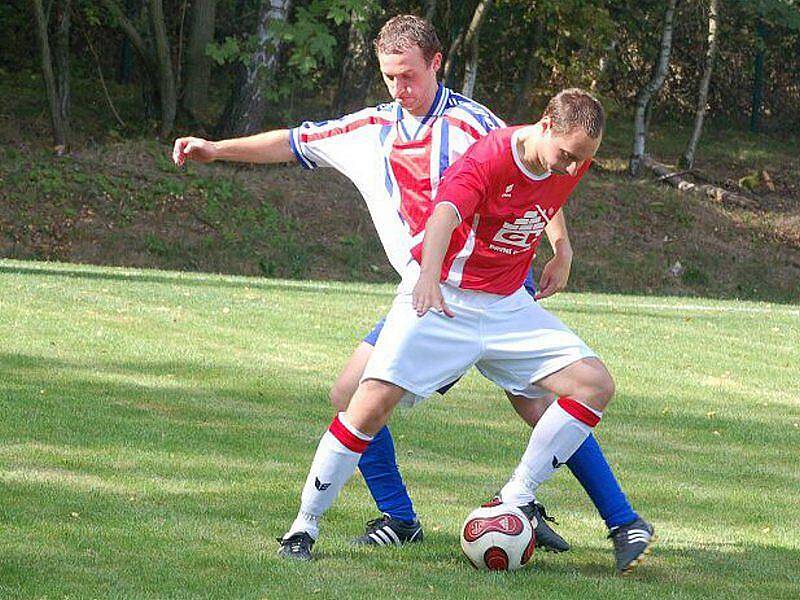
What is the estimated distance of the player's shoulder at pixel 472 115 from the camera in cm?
611

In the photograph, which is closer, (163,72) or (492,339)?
(492,339)

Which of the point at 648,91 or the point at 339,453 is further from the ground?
the point at 339,453

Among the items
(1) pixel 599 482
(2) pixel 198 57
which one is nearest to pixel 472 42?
(2) pixel 198 57

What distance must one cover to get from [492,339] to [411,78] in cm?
109

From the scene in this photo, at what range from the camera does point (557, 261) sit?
6.37 meters

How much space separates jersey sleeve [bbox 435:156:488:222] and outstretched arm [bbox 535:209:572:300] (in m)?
0.62

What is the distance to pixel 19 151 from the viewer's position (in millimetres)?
28641

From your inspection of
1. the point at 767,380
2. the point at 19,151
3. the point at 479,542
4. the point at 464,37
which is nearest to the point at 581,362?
the point at 479,542

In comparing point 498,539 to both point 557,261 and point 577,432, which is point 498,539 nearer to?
point 577,432

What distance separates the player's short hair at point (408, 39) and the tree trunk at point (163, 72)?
23.6m

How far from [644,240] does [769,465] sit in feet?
72.7

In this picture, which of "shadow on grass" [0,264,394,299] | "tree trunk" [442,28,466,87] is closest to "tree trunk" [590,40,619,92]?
"tree trunk" [442,28,466,87]

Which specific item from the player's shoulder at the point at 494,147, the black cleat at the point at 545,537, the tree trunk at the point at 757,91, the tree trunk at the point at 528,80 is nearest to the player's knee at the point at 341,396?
the black cleat at the point at 545,537

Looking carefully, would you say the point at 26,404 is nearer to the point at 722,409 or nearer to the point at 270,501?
the point at 270,501
